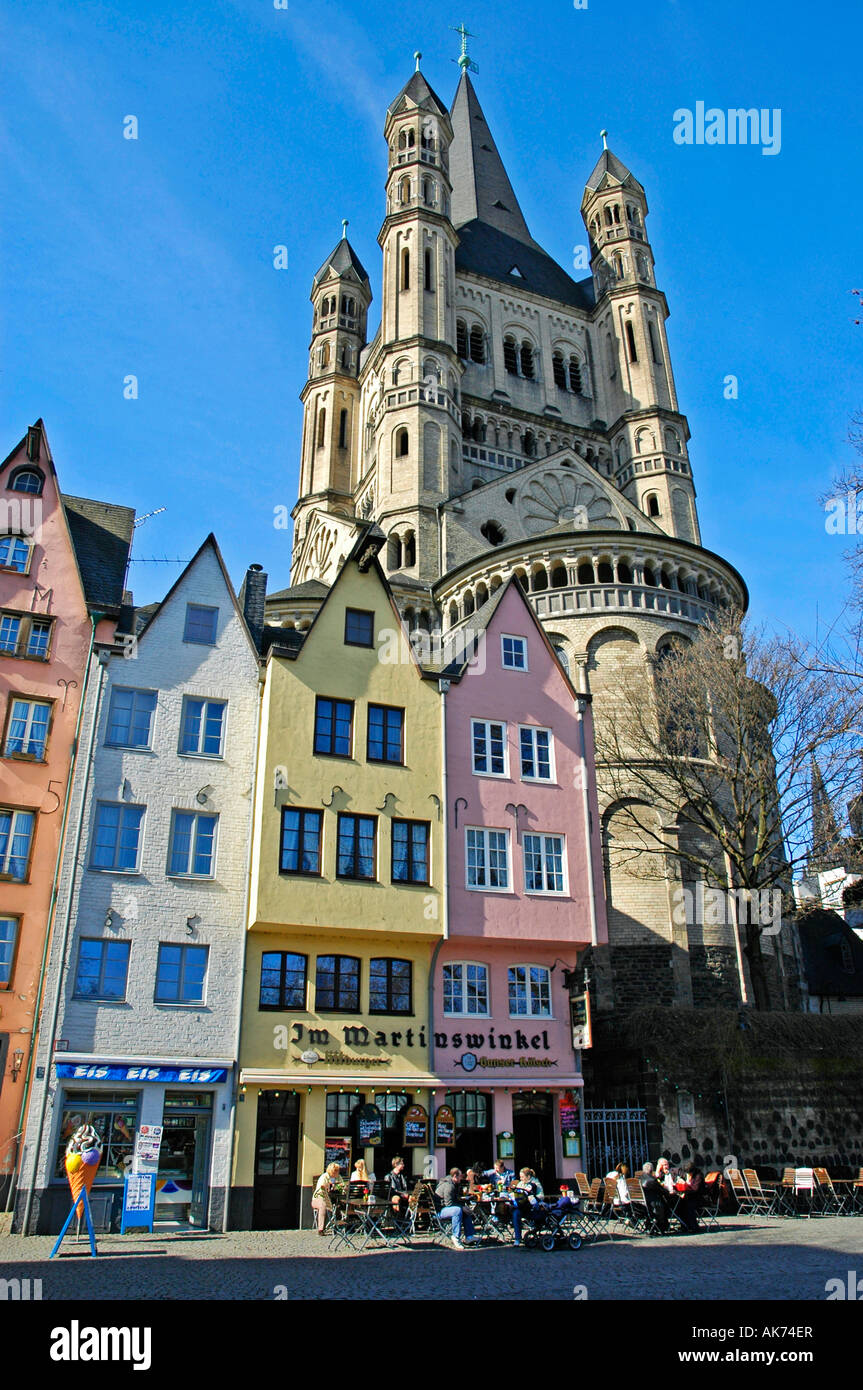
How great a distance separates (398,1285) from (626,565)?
98.5 ft

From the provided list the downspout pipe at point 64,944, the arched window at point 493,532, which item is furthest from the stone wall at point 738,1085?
the arched window at point 493,532

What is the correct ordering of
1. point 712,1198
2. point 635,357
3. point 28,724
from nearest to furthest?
point 712,1198
point 28,724
point 635,357

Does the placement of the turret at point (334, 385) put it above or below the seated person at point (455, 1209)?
above

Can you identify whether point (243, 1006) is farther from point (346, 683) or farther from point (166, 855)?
point (346, 683)

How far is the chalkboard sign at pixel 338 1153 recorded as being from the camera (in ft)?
63.3

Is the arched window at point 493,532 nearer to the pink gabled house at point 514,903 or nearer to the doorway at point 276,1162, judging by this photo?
the pink gabled house at point 514,903

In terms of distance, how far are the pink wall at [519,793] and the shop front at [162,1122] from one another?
5971 mm

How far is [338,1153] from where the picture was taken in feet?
63.5

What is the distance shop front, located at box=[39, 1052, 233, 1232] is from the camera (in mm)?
17984

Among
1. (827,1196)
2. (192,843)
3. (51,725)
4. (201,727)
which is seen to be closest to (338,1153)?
(192,843)

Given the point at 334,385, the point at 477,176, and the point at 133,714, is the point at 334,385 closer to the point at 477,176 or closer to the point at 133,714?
the point at 477,176

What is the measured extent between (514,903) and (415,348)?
37.8 m
